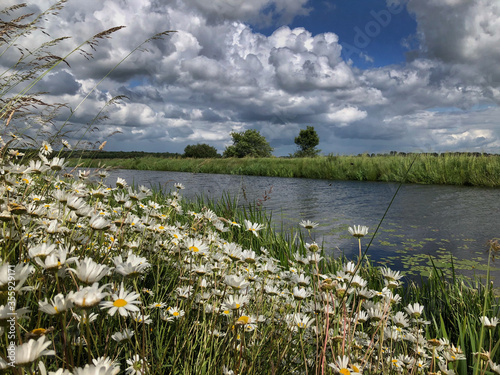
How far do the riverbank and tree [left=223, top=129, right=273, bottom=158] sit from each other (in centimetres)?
2381

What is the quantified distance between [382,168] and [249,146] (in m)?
34.5

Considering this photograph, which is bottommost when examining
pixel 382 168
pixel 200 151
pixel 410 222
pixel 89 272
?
pixel 410 222

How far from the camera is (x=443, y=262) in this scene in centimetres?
386

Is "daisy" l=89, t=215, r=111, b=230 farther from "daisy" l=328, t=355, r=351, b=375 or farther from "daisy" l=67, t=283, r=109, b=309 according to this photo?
"daisy" l=328, t=355, r=351, b=375

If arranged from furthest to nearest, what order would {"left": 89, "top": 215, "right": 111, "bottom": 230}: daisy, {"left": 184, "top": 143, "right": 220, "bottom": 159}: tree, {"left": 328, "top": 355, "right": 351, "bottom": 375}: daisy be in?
{"left": 184, "top": 143, "right": 220, "bottom": 159}: tree < {"left": 89, "top": 215, "right": 111, "bottom": 230}: daisy < {"left": 328, "top": 355, "right": 351, "bottom": 375}: daisy

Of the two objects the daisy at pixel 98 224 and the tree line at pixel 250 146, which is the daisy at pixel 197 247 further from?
the tree line at pixel 250 146

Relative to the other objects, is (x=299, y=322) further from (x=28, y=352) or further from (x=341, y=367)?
Answer: (x=28, y=352)

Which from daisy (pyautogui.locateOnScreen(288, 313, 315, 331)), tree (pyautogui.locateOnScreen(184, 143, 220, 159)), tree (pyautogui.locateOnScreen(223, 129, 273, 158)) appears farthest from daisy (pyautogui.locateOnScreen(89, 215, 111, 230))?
tree (pyautogui.locateOnScreen(184, 143, 220, 159))

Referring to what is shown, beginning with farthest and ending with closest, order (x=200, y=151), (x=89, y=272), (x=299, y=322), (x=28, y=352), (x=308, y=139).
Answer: (x=200, y=151) < (x=308, y=139) < (x=299, y=322) < (x=89, y=272) < (x=28, y=352)

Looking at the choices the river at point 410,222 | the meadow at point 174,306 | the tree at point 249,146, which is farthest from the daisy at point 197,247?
the tree at point 249,146

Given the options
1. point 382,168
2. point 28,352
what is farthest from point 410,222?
point 382,168

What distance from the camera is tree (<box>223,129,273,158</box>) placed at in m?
47.0

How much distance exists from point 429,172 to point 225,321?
12.0 meters

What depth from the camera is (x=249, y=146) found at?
155 ft
